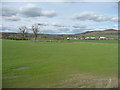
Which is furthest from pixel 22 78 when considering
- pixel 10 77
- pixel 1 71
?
pixel 1 71

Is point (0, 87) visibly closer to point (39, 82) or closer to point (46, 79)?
point (39, 82)

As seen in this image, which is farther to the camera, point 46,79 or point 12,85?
point 46,79

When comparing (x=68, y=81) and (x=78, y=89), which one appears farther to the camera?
(x=68, y=81)

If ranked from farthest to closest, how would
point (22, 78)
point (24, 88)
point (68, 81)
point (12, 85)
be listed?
1. point (22, 78)
2. point (68, 81)
3. point (12, 85)
4. point (24, 88)

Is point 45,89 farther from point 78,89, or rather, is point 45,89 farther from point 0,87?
point 0,87

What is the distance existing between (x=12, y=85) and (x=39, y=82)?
2.59ft

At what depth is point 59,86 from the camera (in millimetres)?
4578

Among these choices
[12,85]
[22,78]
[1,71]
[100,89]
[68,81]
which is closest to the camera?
[100,89]

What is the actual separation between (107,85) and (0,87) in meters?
2.90

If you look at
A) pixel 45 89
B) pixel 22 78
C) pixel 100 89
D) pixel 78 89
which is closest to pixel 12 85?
pixel 22 78

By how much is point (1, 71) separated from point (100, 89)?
4.10 meters

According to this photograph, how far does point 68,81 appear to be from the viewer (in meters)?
5.10

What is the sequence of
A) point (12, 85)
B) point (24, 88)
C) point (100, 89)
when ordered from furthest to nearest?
point (12, 85), point (24, 88), point (100, 89)

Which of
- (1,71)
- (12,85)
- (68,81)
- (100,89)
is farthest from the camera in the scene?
(1,71)
